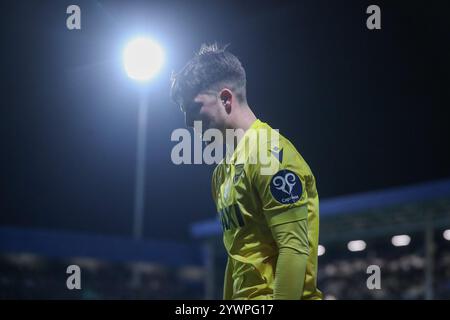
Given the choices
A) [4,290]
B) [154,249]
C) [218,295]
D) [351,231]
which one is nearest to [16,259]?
[4,290]

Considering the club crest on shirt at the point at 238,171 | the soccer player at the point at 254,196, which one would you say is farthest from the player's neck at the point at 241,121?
the club crest on shirt at the point at 238,171

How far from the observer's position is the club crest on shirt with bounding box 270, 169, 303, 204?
2.65 m

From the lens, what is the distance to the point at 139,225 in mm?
19359

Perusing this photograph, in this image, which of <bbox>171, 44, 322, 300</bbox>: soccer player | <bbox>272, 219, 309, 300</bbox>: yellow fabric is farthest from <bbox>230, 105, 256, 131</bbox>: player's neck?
<bbox>272, 219, 309, 300</bbox>: yellow fabric

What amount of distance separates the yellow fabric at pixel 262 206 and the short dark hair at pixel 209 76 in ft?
0.65

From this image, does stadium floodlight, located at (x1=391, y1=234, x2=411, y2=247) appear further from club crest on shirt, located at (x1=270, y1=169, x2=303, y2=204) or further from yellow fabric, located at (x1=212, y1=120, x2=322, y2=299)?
club crest on shirt, located at (x1=270, y1=169, x2=303, y2=204)

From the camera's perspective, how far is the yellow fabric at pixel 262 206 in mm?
2668

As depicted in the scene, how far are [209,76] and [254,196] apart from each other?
54 cm

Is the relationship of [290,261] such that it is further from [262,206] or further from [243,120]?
[243,120]

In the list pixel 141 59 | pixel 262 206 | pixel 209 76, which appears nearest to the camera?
pixel 262 206

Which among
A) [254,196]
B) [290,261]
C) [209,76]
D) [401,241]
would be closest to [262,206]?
[254,196]

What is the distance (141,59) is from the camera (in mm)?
14055

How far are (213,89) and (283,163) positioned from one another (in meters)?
0.48
